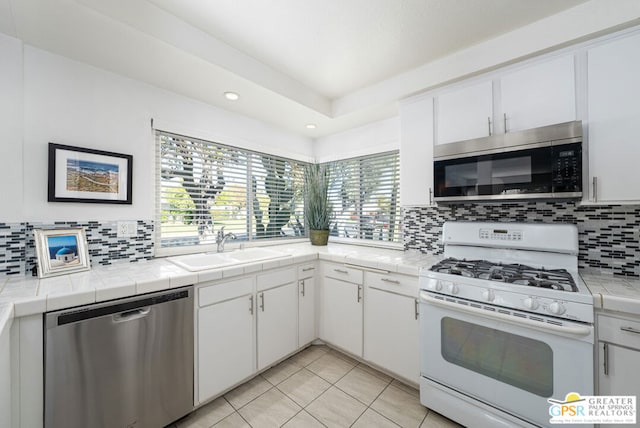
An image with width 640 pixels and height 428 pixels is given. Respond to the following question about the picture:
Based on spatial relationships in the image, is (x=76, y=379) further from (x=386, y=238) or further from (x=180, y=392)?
(x=386, y=238)

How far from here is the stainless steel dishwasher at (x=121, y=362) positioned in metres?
1.14

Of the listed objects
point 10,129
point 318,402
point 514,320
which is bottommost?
point 318,402

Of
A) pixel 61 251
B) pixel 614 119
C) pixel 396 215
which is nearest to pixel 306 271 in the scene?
pixel 396 215

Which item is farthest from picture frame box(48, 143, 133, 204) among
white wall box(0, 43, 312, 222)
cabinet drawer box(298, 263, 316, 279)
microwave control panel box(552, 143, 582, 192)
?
microwave control panel box(552, 143, 582, 192)

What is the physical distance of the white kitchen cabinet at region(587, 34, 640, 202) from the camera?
4.44 feet

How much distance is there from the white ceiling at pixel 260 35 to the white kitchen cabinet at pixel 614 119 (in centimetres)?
39

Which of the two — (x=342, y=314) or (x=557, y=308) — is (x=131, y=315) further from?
(x=557, y=308)

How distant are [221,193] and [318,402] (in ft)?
6.44

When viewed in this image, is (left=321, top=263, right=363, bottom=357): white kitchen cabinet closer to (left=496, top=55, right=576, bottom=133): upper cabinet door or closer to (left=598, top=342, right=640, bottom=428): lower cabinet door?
(left=598, top=342, right=640, bottom=428): lower cabinet door

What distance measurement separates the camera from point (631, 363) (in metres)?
1.12

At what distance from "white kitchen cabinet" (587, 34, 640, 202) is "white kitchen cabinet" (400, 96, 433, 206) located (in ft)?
2.97

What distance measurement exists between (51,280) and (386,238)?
2628 mm

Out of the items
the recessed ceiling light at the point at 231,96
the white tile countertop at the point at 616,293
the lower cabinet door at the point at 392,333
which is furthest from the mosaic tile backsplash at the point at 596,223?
the recessed ceiling light at the point at 231,96

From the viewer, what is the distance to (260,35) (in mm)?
1695
